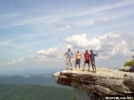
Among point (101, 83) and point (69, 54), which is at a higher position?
point (69, 54)

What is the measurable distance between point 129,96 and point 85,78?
583 cm

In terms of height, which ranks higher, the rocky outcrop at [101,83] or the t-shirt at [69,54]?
the t-shirt at [69,54]

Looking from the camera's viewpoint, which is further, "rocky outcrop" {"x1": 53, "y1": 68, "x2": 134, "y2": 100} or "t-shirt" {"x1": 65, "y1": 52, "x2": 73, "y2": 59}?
"t-shirt" {"x1": 65, "y1": 52, "x2": 73, "y2": 59}

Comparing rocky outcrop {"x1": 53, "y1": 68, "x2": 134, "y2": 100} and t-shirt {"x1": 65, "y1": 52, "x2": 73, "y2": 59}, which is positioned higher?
t-shirt {"x1": 65, "y1": 52, "x2": 73, "y2": 59}

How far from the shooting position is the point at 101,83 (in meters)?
22.0

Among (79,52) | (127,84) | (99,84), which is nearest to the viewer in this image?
(127,84)

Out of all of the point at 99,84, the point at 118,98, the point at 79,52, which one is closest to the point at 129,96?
the point at 118,98

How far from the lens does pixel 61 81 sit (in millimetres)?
26969

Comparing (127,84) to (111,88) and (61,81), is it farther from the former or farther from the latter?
(61,81)

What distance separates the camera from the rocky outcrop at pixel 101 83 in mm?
20750

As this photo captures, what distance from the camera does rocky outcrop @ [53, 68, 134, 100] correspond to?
2075cm

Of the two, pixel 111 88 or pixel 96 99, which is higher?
pixel 111 88

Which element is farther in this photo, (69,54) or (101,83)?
(69,54)

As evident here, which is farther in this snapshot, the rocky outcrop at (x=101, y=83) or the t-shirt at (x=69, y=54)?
the t-shirt at (x=69, y=54)
